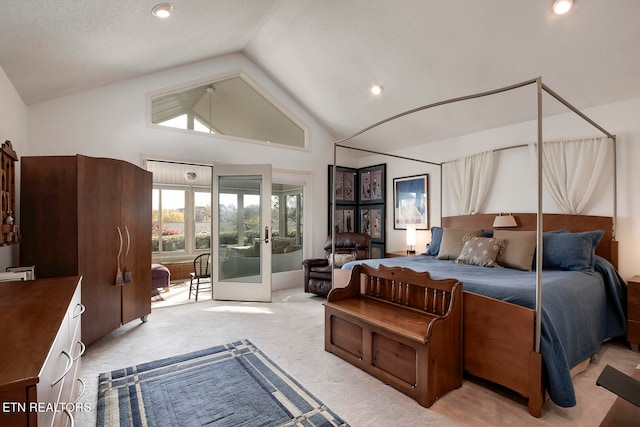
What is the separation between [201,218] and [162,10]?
530 centimetres

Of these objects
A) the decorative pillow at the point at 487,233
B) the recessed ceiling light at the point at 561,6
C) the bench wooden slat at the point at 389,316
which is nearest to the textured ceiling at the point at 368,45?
the recessed ceiling light at the point at 561,6

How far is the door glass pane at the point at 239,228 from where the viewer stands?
15.7 ft

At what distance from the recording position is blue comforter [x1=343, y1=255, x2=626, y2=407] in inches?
78.2

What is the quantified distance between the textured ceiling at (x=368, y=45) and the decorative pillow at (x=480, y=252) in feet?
5.76

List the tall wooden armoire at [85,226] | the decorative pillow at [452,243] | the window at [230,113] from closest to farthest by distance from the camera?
the tall wooden armoire at [85,226] < the decorative pillow at [452,243] < the window at [230,113]

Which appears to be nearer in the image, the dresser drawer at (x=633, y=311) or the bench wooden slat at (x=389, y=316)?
the bench wooden slat at (x=389, y=316)

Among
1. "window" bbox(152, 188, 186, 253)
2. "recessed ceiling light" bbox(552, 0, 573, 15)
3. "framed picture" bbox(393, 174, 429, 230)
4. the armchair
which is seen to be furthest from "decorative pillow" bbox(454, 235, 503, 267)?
"window" bbox(152, 188, 186, 253)

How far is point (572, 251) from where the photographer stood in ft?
10.0

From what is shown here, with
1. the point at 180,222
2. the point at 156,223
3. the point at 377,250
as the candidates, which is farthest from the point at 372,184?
the point at 156,223

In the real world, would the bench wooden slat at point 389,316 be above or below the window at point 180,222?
below

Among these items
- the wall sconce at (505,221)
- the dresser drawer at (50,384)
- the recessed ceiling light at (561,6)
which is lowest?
the dresser drawer at (50,384)

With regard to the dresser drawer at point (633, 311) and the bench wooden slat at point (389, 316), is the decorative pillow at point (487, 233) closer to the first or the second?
the dresser drawer at point (633, 311)

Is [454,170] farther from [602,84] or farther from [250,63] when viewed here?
[250,63]

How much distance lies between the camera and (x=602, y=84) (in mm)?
3221
